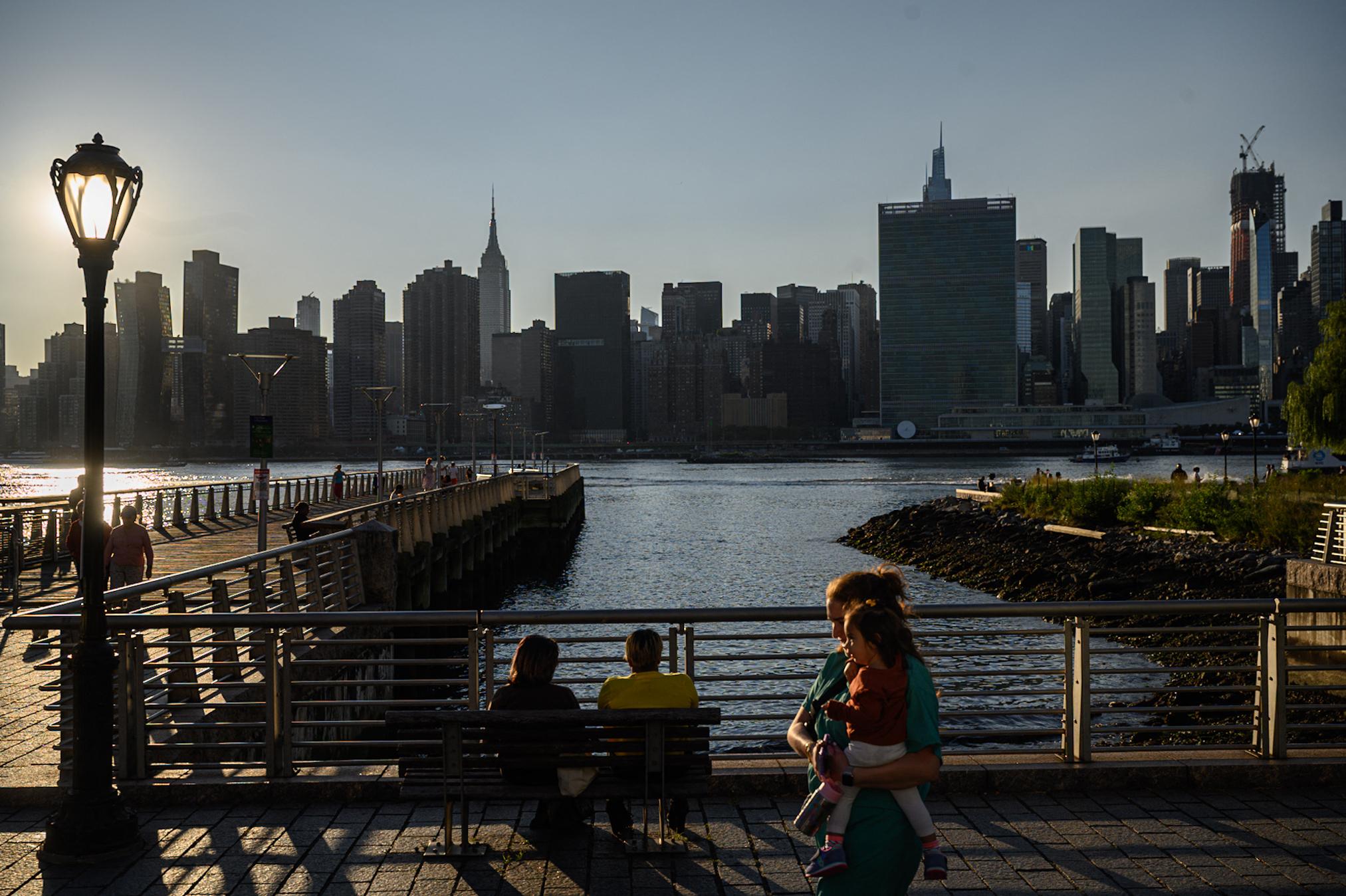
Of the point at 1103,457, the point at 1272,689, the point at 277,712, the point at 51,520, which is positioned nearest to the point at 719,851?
the point at 277,712

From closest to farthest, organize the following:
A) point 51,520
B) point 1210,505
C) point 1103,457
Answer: point 51,520 → point 1210,505 → point 1103,457

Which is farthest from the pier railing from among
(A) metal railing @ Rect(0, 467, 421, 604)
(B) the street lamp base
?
(A) metal railing @ Rect(0, 467, 421, 604)

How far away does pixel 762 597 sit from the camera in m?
35.2

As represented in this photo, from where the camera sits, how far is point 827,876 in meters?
4.14

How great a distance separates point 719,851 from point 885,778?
2.45 metres

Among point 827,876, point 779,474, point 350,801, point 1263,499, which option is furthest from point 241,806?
point 779,474

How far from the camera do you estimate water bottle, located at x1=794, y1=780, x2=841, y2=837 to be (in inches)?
163

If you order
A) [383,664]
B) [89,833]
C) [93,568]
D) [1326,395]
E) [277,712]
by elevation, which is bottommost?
[89,833]

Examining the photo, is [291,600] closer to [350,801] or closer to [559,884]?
[350,801]

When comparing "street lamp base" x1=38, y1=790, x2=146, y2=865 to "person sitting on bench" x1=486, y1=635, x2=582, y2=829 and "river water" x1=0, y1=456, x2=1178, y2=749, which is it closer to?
"person sitting on bench" x1=486, y1=635, x2=582, y2=829

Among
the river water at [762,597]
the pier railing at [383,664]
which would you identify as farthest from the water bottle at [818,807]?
the river water at [762,597]

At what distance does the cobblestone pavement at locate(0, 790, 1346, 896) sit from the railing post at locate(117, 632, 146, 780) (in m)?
0.56

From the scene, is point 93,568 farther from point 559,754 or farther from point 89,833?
point 559,754

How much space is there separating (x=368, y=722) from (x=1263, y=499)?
30474mm
